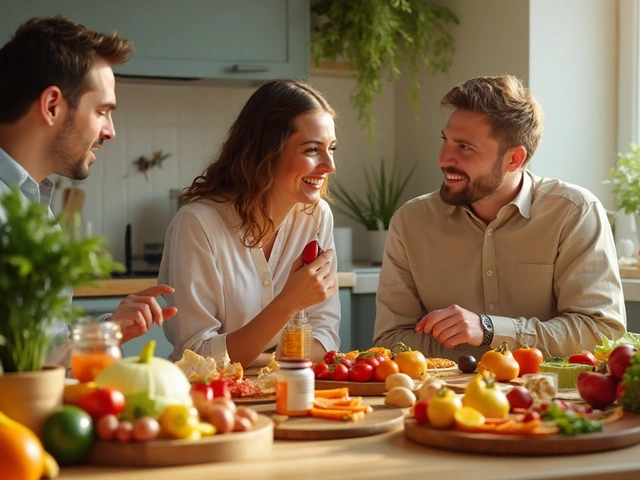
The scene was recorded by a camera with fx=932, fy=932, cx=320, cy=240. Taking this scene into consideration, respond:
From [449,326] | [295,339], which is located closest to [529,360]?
[449,326]

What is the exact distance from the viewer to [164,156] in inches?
175

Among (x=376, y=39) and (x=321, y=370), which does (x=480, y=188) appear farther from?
(x=376, y=39)

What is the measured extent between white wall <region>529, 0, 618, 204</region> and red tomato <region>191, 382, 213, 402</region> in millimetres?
2775

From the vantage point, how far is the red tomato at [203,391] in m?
1.50

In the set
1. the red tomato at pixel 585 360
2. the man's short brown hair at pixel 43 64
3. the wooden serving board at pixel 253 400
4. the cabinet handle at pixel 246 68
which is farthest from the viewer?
the cabinet handle at pixel 246 68

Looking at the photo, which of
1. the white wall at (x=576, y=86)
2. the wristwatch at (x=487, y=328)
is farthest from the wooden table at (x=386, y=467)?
the white wall at (x=576, y=86)

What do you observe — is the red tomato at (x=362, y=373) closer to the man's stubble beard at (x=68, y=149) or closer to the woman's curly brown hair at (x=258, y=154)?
the woman's curly brown hair at (x=258, y=154)

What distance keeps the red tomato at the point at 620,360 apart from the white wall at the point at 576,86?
7.81 ft

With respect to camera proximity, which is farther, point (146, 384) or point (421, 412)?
point (421, 412)

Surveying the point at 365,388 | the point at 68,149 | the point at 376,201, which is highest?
the point at 68,149

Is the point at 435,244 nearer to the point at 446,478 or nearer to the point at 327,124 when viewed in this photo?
the point at 327,124

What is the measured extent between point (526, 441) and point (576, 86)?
297 centimetres

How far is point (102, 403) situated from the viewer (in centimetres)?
135

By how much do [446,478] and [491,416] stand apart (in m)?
0.24
